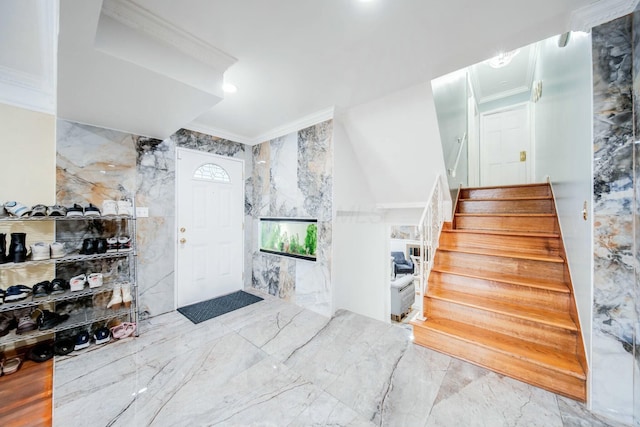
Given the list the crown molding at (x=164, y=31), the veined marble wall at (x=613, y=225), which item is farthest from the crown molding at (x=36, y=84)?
the veined marble wall at (x=613, y=225)

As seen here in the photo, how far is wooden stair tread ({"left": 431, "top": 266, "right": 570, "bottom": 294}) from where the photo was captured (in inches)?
77.0

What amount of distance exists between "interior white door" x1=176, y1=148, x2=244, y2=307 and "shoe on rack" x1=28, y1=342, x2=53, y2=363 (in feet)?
3.66

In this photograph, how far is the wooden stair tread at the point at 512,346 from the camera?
5.27 ft

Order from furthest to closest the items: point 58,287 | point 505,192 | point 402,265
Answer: point 402,265 → point 505,192 → point 58,287

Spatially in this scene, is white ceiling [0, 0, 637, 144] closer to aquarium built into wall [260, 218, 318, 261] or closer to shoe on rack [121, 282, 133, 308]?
aquarium built into wall [260, 218, 318, 261]

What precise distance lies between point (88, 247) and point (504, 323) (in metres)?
3.75

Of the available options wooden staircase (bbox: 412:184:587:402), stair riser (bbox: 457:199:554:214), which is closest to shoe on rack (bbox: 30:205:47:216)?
wooden staircase (bbox: 412:184:587:402)

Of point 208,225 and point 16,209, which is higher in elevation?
point 16,209

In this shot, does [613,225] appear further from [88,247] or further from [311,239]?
[88,247]

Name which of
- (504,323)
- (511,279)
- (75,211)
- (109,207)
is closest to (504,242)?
(511,279)

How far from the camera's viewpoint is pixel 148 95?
6.24 feet

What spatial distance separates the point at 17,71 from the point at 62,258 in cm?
159

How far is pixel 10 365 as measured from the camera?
6.05 feet

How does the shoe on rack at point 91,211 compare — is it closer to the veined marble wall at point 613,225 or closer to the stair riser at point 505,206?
the veined marble wall at point 613,225
